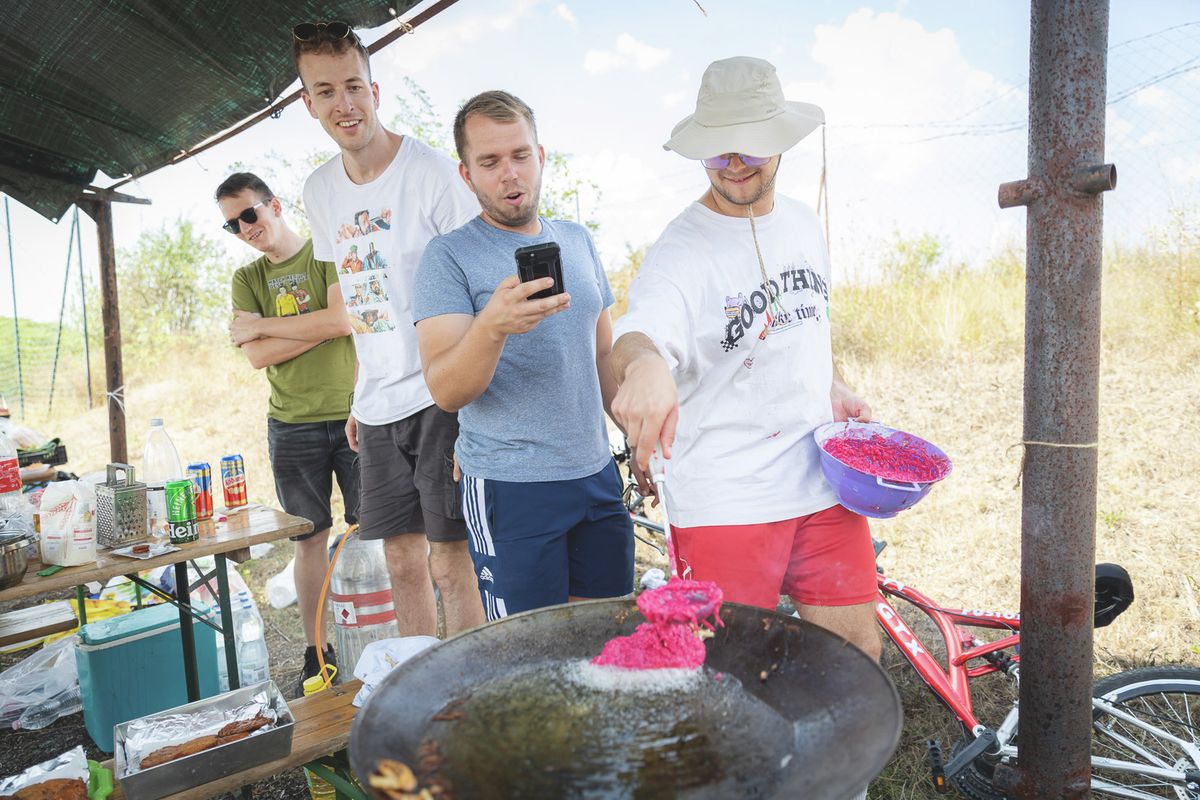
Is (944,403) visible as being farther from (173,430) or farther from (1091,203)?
(173,430)

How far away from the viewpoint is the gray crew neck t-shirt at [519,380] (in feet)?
7.42

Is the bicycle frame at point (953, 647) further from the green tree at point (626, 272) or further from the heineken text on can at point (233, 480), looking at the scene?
the green tree at point (626, 272)

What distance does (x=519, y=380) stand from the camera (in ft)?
7.58

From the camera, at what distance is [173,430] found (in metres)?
12.0

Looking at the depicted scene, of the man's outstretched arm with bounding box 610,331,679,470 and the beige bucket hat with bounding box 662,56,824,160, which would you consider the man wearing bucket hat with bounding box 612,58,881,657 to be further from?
the man's outstretched arm with bounding box 610,331,679,470

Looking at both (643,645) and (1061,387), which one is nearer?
(643,645)

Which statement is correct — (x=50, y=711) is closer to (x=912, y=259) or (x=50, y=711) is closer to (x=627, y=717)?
(x=627, y=717)

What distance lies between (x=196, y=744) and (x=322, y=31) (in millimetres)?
2347

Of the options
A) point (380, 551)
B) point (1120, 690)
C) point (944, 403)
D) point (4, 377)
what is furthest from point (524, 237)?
point (4, 377)

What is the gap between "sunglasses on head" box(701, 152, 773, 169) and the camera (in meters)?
2.01

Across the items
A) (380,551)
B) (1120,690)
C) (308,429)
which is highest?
(308,429)

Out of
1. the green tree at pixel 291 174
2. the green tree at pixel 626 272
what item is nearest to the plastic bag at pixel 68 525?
the green tree at pixel 626 272

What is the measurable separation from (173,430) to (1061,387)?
12.7 metres

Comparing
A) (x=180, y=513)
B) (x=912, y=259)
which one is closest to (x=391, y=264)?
(x=180, y=513)
